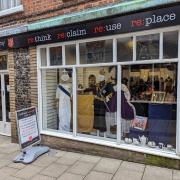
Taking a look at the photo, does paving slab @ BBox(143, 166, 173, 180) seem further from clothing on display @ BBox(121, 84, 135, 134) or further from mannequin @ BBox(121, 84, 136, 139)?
clothing on display @ BBox(121, 84, 135, 134)

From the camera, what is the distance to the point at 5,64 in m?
7.66

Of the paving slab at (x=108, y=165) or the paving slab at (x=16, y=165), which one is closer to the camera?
the paving slab at (x=108, y=165)

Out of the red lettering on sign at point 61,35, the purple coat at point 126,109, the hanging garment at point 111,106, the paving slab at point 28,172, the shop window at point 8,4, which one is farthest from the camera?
the shop window at point 8,4

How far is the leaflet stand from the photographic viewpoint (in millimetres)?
5620

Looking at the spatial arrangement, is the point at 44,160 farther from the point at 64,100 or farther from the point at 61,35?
the point at 61,35

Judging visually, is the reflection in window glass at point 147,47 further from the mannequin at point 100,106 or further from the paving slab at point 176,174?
the paving slab at point 176,174

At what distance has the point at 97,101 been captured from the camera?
605cm

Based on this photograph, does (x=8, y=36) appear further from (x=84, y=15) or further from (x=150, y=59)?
(x=150, y=59)

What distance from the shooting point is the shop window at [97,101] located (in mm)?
5766

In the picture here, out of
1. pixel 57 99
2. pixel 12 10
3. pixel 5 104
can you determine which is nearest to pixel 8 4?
pixel 12 10

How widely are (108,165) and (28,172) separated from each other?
1619 millimetres

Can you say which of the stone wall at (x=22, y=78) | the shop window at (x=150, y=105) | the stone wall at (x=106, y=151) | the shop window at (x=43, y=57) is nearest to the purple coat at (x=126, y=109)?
the shop window at (x=150, y=105)

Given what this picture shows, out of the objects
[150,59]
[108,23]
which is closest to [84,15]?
[108,23]

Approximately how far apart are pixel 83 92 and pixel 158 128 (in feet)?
6.42
